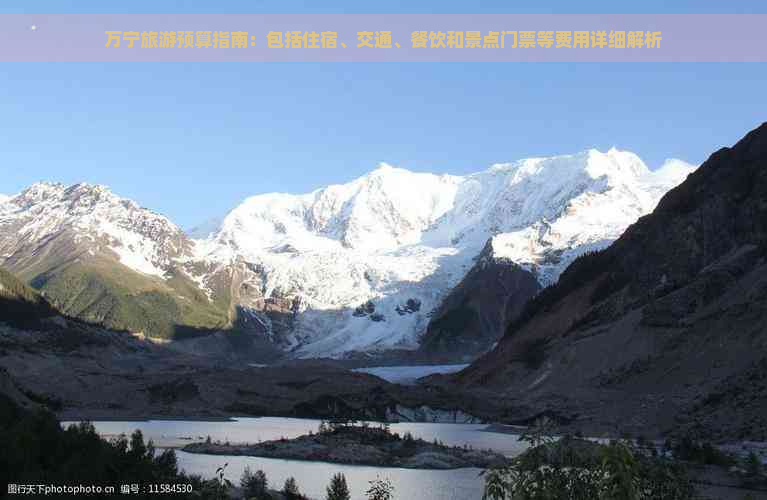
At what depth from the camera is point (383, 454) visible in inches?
3423

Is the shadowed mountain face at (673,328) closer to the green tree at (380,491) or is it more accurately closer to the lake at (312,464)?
the lake at (312,464)

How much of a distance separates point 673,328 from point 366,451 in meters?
54.5

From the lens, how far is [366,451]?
88.1 metres

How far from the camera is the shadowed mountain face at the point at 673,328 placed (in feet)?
330

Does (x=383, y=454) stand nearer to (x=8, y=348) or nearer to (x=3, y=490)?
(x=3, y=490)

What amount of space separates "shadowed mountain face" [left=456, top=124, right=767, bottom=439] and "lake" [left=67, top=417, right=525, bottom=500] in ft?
48.4

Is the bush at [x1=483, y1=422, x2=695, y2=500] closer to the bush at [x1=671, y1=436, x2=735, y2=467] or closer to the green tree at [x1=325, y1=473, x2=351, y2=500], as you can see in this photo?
the green tree at [x1=325, y1=473, x2=351, y2=500]

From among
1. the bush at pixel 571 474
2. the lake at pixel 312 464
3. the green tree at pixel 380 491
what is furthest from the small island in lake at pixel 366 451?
the bush at pixel 571 474

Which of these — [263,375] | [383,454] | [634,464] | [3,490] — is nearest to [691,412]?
[383,454]

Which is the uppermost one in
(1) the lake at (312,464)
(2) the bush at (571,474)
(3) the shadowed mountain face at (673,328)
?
(3) the shadowed mountain face at (673,328)

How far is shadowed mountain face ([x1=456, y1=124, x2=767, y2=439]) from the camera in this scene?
100438mm

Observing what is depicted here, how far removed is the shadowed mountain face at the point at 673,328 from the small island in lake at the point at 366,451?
25153 mm

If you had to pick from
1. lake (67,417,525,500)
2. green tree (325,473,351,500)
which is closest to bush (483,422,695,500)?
lake (67,417,525,500)

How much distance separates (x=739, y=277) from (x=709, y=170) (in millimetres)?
50561
